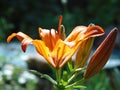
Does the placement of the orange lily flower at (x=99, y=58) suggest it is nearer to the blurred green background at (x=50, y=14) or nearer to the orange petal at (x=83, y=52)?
the orange petal at (x=83, y=52)

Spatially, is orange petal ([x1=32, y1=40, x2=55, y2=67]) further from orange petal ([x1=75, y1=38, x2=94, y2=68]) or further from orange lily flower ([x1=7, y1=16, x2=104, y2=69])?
orange petal ([x1=75, y1=38, x2=94, y2=68])

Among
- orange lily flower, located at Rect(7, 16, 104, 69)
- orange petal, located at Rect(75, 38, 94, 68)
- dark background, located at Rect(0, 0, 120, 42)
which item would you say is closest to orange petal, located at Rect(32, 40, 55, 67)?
orange lily flower, located at Rect(7, 16, 104, 69)

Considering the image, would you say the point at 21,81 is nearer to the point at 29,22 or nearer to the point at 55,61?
the point at 55,61

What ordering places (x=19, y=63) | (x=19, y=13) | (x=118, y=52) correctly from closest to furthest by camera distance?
(x=19, y=63) → (x=118, y=52) → (x=19, y=13)

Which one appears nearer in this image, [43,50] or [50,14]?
[43,50]

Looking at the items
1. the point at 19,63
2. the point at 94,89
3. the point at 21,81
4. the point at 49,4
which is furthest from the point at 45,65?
the point at 49,4

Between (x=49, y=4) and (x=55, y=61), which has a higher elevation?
(x=49, y=4)

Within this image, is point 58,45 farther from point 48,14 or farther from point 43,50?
point 48,14

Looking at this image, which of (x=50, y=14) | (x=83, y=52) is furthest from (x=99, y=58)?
(x=50, y=14)
